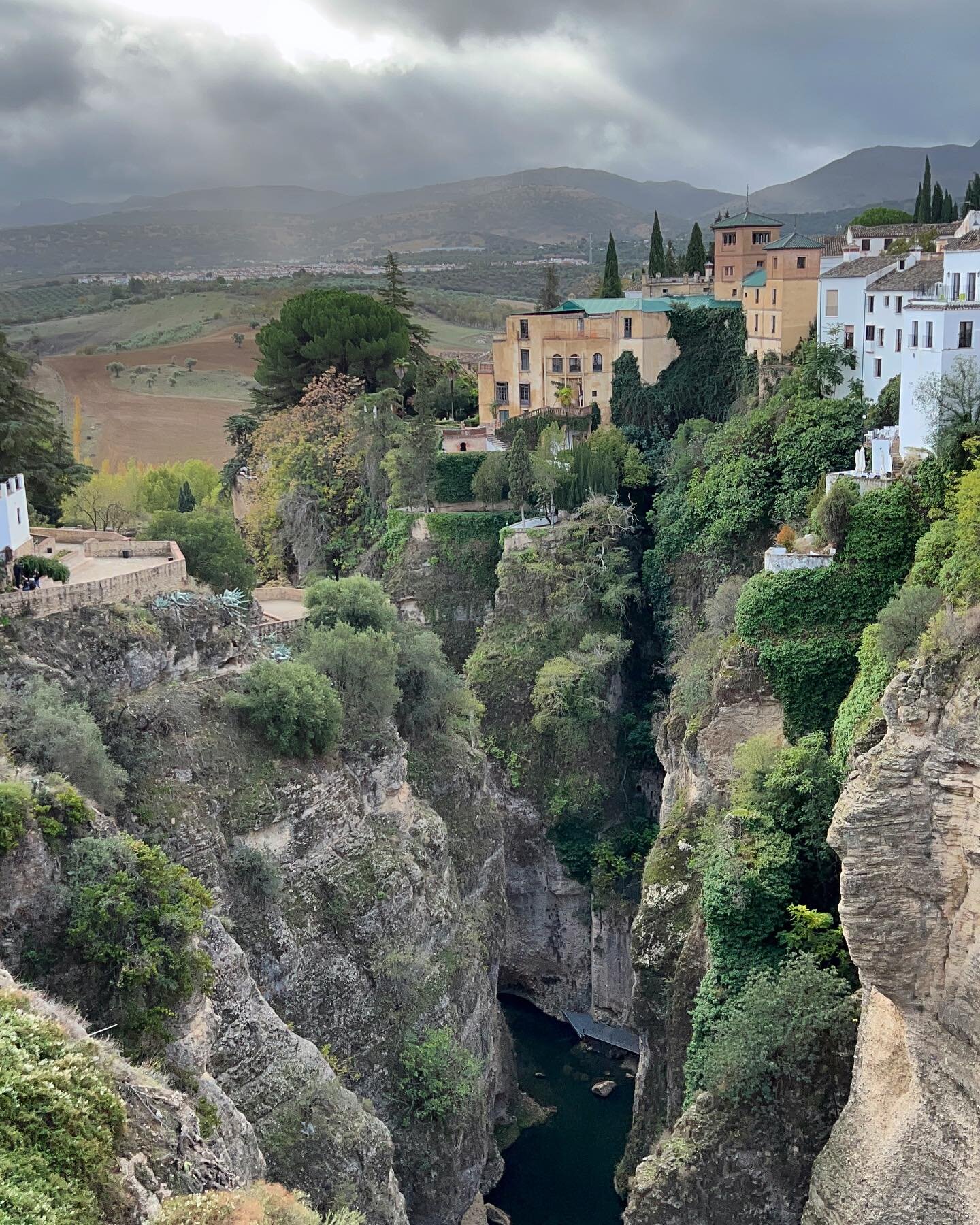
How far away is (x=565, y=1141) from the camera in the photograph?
105ft

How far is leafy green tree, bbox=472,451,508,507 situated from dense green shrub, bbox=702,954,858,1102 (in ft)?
73.7

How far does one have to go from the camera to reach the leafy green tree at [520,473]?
139ft

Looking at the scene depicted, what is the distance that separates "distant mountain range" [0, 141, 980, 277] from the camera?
5930 inches

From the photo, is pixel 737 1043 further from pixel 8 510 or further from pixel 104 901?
pixel 8 510

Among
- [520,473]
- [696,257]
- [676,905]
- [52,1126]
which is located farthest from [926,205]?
[52,1126]

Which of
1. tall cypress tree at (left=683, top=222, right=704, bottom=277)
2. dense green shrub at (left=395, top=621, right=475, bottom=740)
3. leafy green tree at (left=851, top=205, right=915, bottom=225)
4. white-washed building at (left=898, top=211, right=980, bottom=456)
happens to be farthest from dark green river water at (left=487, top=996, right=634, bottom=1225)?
leafy green tree at (left=851, top=205, right=915, bottom=225)

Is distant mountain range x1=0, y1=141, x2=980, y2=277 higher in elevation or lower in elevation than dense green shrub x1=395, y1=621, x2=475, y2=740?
higher

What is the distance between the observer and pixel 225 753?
85.6 ft

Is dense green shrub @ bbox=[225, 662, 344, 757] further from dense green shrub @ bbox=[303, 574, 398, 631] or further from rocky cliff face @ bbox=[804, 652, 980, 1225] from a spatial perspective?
rocky cliff face @ bbox=[804, 652, 980, 1225]

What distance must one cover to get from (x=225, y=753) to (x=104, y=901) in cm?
647

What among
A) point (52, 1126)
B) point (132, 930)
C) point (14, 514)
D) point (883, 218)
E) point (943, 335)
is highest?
point (883, 218)

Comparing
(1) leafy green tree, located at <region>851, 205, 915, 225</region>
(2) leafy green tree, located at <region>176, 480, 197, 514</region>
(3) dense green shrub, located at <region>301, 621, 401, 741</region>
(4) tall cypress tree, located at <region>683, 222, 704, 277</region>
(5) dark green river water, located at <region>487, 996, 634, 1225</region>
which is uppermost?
(1) leafy green tree, located at <region>851, 205, 915, 225</region>

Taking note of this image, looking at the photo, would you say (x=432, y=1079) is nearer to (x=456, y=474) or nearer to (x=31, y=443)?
(x=31, y=443)

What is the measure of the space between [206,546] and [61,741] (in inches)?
468
